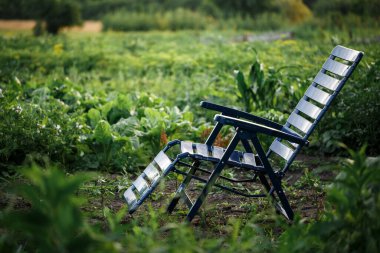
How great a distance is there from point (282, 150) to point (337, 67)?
794 mm

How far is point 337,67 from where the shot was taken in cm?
446

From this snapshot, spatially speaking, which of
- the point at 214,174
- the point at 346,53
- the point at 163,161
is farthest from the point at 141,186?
the point at 346,53

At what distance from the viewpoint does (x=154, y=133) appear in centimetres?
572

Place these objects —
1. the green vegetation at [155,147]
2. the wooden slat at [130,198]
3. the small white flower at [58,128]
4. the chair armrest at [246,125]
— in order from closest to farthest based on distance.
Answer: the green vegetation at [155,147] < the chair armrest at [246,125] < the wooden slat at [130,198] < the small white flower at [58,128]

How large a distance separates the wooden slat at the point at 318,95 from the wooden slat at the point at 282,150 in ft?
1.48

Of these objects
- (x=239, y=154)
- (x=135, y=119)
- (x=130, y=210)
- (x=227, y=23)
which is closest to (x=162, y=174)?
(x=130, y=210)

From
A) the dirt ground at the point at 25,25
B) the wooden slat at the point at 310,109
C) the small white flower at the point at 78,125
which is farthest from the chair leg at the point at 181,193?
the dirt ground at the point at 25,25

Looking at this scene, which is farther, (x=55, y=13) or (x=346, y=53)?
(x=55, y=13)

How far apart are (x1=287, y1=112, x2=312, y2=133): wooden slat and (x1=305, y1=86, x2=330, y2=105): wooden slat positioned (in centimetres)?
19

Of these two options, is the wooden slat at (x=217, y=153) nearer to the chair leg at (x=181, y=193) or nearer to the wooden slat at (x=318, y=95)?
the chair leg at (x=181, y=193)

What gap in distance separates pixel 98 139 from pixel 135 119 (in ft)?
1.92

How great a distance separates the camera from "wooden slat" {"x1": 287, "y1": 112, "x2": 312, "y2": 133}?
170 inches

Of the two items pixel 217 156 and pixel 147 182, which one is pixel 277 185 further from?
pixel 147 182

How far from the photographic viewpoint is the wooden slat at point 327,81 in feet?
14.3
